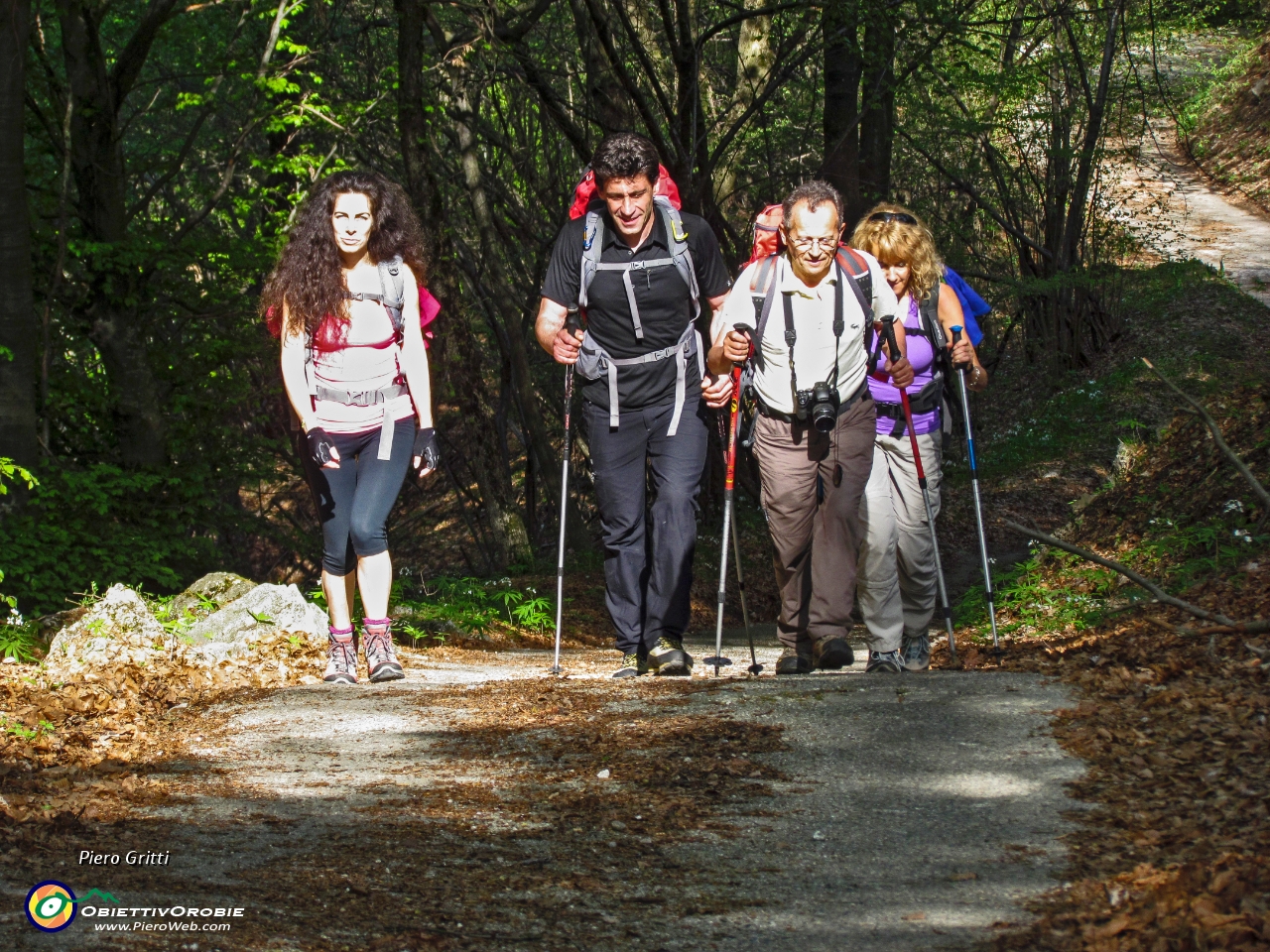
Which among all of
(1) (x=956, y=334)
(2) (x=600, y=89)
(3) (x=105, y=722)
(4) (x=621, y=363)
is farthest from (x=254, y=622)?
(2) (x=600, y=89)

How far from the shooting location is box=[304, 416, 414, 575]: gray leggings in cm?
589

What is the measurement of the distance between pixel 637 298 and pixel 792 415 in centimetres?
89

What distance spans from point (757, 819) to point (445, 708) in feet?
6.30

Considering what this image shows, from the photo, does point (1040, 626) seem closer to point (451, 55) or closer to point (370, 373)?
point (370, 373)

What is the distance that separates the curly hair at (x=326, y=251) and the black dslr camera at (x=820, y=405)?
1841mm

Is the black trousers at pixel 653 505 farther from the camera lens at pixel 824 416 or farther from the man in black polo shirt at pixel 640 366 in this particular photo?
the camera lens at pixel 824 416

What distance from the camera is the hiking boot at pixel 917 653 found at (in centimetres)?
654

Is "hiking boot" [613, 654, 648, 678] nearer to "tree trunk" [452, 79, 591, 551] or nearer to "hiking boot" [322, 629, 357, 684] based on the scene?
"hiking boot" [322, 629, 357, 684]

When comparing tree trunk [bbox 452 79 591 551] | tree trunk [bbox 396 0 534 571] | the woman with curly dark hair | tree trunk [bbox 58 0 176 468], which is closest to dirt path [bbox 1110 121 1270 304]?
tree trunk [bbox 452 79 591 551]

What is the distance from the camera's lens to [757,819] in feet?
12.5

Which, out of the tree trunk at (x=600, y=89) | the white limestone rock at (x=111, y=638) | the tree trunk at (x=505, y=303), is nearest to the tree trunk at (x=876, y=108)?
the tree trunk at (x=600, y=89)

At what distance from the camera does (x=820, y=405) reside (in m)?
5.81

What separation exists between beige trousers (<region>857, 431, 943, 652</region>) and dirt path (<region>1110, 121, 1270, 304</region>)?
12045 mm

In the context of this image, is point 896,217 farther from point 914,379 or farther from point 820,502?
point 820,502
